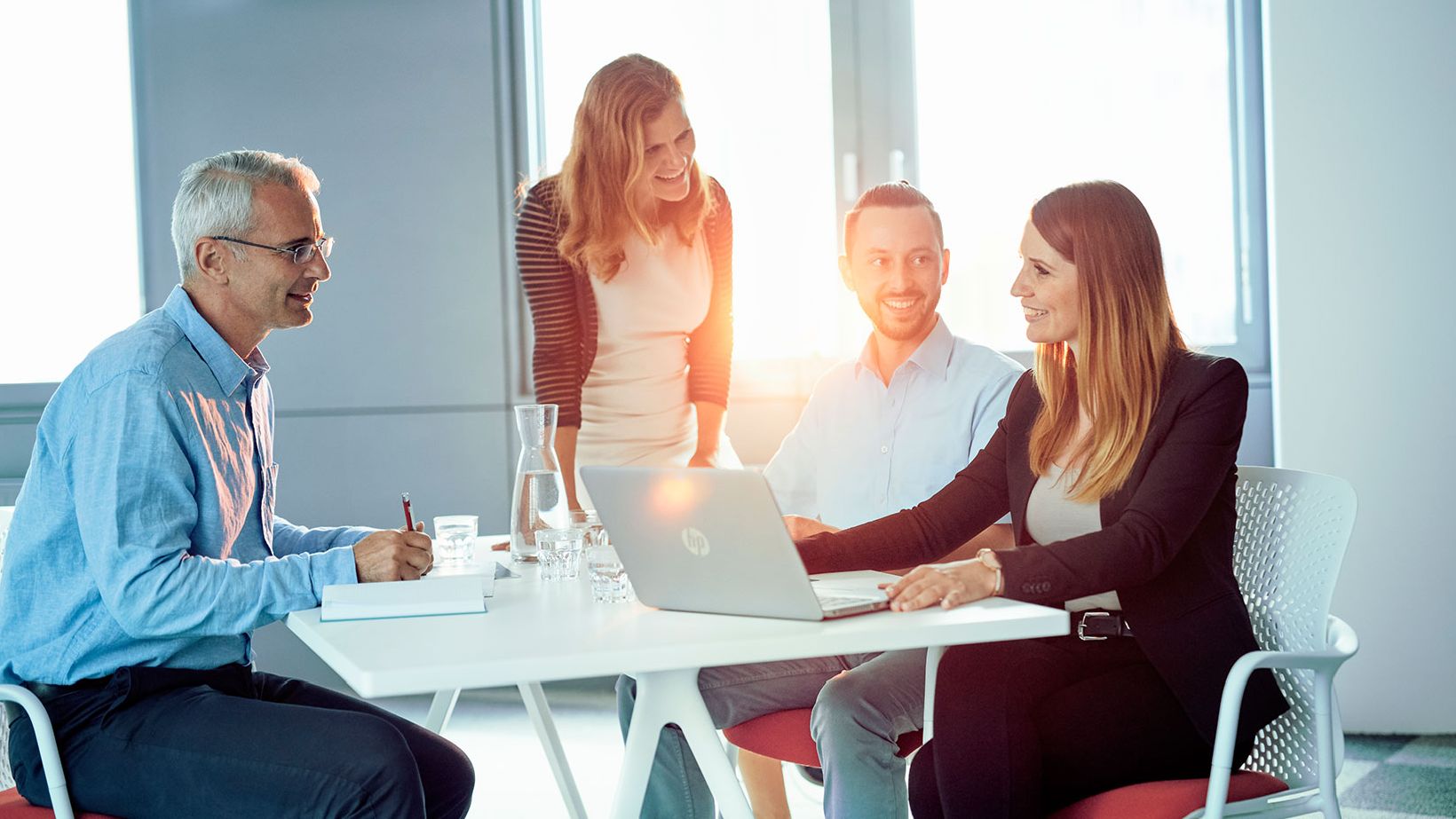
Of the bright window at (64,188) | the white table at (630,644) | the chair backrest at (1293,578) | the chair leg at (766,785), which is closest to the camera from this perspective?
the white table at (630,644)

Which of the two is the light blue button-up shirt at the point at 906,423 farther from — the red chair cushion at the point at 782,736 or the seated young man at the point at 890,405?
the red chair cushion at the point at 782,736

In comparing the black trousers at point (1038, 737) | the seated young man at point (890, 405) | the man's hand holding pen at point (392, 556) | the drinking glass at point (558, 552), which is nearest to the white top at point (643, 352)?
the seated young man at point (890, 405)

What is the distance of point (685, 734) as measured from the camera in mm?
1655

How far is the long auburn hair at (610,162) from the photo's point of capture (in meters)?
2.70

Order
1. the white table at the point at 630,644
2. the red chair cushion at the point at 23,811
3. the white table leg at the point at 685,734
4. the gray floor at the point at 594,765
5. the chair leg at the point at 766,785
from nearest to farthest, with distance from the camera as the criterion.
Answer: the white table at the point at 630,644 → the white table leg at the point at 685,734 → the red chair cushion at the point at 23,811 → the chair leg at the point at 766,785 → the gray floor at the point at 594,765

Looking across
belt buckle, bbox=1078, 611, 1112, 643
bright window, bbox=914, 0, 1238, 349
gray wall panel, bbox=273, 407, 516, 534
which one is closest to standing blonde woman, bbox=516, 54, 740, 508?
belt buckle, bbox=1078, 611, 1112, 643

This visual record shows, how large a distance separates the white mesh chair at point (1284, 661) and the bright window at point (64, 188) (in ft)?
12.4

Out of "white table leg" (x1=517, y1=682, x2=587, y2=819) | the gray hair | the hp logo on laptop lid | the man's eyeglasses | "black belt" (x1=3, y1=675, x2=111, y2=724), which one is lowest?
"white table leg" (x1=517, y1=682, x2=587, y2=819)

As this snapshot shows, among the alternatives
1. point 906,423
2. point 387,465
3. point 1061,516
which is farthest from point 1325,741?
point 387,465

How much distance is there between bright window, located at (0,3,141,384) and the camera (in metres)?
4.42

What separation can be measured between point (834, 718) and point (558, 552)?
0.49 m

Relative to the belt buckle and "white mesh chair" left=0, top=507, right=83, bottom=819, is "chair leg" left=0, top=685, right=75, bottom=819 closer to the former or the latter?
"white mesh chair" left=0, top=507, right=83, bottom=819

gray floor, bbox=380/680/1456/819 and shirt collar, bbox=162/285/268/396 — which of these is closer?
shirt collar, bbox=162/285/268/396

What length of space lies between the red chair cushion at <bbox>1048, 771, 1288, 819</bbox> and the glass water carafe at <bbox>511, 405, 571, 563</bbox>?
0.88m
